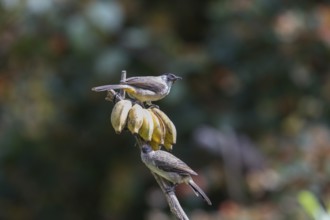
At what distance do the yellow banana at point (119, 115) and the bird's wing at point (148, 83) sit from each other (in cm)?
5

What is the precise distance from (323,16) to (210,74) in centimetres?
69

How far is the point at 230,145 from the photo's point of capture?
11.6 ft

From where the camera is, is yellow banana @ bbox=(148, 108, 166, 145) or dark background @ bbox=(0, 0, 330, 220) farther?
dark background @ bbox=(0, 0, 330, 220)

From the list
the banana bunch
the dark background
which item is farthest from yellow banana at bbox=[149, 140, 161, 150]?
the dark background

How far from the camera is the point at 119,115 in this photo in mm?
788

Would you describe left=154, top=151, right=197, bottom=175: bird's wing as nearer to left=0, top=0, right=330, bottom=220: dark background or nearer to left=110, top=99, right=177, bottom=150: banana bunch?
A: left=110, top=99, right=177, bottom=150: banana bunch

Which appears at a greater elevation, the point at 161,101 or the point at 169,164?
the point at 161,101

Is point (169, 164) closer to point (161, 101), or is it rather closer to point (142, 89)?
point (142, 89)

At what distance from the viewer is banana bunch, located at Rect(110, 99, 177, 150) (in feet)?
2.55

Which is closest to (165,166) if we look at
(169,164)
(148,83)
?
(169,164)

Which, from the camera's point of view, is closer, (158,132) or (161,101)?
(158,132)

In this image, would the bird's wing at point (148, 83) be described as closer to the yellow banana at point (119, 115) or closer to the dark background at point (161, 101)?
the yellow banana at point (119, 115)

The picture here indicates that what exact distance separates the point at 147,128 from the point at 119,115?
28 mm

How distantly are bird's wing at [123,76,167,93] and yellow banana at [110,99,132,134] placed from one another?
46 mm
